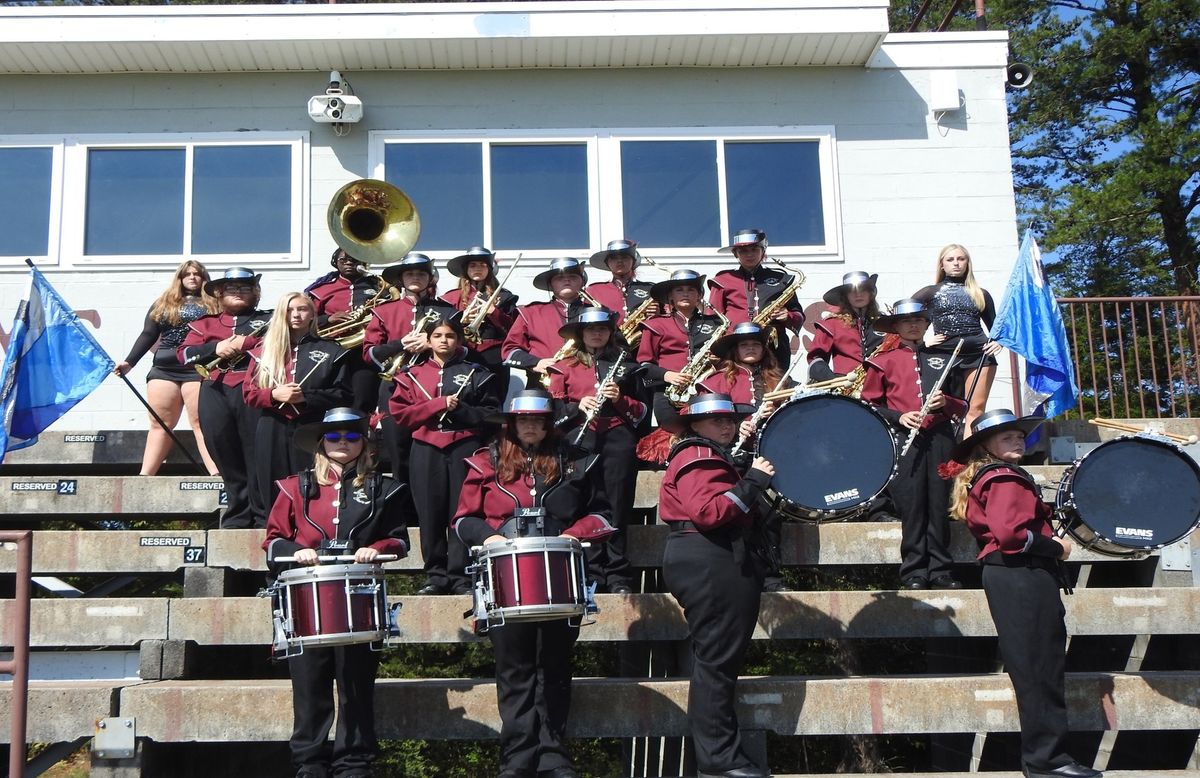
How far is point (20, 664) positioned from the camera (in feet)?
18.6

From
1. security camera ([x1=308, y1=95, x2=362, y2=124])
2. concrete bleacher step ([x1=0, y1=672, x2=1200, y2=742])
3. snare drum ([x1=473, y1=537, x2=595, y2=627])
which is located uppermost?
security camera ([x1=308, y1=95, x2=362, y2=124])

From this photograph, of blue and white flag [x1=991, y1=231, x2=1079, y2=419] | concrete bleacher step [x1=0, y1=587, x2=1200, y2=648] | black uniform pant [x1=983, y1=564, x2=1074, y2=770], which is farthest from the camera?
blue and white flag [x1=991, y1=231, x2=1079, y2=419]

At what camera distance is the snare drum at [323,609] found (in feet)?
19.5

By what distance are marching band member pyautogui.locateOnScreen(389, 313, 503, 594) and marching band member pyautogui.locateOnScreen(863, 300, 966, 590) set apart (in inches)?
→ 102

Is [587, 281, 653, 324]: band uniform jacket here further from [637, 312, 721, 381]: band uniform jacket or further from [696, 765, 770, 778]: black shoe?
[696, 765, 770, 778]: black shoe

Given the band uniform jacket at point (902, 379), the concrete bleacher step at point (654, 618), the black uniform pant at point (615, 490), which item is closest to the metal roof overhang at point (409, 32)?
the band uniform jacket at point (902, 379)

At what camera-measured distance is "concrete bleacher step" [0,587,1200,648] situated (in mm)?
7332

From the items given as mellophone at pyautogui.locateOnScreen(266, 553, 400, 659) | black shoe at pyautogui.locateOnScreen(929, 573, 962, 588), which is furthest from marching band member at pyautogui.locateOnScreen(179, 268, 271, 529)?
black shoe at pyautogui.locateOnScreen(929, 573, 962, 588)

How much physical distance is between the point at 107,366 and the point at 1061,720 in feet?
22.3

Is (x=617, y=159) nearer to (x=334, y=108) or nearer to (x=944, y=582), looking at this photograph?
(x=334, y=108)

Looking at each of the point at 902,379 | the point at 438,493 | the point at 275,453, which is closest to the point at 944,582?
the point at 902,379

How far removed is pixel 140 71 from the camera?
11.8 metres

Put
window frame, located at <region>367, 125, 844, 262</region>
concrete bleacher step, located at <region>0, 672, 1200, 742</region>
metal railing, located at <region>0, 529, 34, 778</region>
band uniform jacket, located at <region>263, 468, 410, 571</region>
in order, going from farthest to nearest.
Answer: window frame, located at <region>367, 125, 844, 262</region> < concrete bleacher step, located at <region>0, 672, 1200, 742</region> < band uniform jacket, located at <region>263, 468, 410, 571</region> < metal railing, located at <region>0, 529, 34, 778</region>

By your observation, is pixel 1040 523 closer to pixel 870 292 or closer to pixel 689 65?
pixel 870 292
